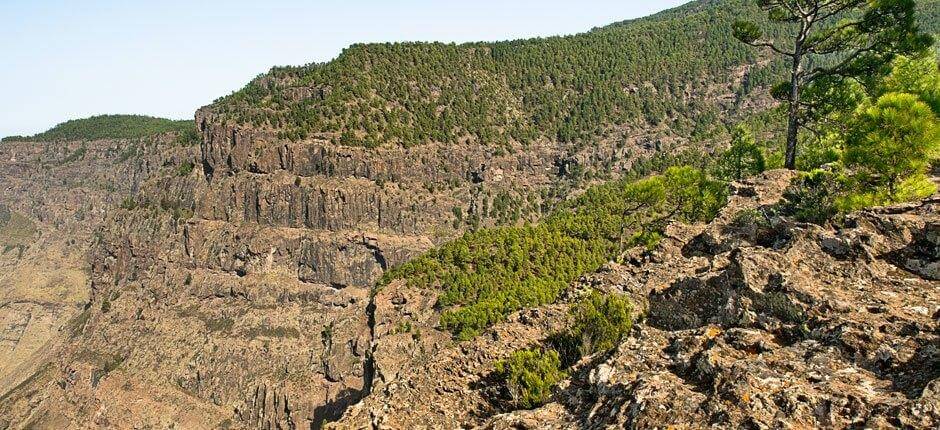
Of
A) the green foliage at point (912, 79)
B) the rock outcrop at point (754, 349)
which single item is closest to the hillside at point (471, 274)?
the rock outcrop at point (754, 349)

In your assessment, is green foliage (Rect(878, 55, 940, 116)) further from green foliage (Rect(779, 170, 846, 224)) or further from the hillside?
green foliage (Rect(779, 170, 846, 224))

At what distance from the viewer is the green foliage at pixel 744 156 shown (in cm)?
5212

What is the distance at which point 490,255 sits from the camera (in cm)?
11131

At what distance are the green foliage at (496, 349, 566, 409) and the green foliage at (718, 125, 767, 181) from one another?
119 feet

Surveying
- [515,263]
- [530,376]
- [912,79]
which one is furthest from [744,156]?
[515,263]

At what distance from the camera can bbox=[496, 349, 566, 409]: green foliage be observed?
20812 mm

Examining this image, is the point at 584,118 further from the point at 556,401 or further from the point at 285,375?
the point at 556,401

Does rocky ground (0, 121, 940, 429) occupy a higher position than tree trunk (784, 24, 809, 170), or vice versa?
tree trunk (784, 24, 809, 170)

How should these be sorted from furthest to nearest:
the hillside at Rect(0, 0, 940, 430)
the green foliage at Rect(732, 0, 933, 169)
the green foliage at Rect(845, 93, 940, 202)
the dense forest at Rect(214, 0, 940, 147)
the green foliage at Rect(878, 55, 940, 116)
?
the dense forest at Rect(214, 0, 940, 147), the green foliage at Rect(878, 55, 940, 116), the green foliage at Rect(732, 0, 933, 169), the green foliage at Rect(845, 93, 940, 202), the hillside at Rect(0, 0, 940, 430)

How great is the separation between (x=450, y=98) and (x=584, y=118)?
4321cm

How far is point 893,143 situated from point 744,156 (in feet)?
87.5

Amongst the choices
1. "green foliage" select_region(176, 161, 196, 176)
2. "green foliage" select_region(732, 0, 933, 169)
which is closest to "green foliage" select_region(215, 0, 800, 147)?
"green foliage" select_region(176, 161, 196, 176)

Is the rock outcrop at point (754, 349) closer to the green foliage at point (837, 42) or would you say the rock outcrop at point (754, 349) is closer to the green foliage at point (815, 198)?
the green foliage at point (815, 198)

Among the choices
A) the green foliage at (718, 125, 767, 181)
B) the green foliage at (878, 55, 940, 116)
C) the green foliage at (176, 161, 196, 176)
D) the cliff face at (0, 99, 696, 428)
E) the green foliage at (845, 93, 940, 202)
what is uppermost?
the green foliage at (878, 55, 940, 116)
